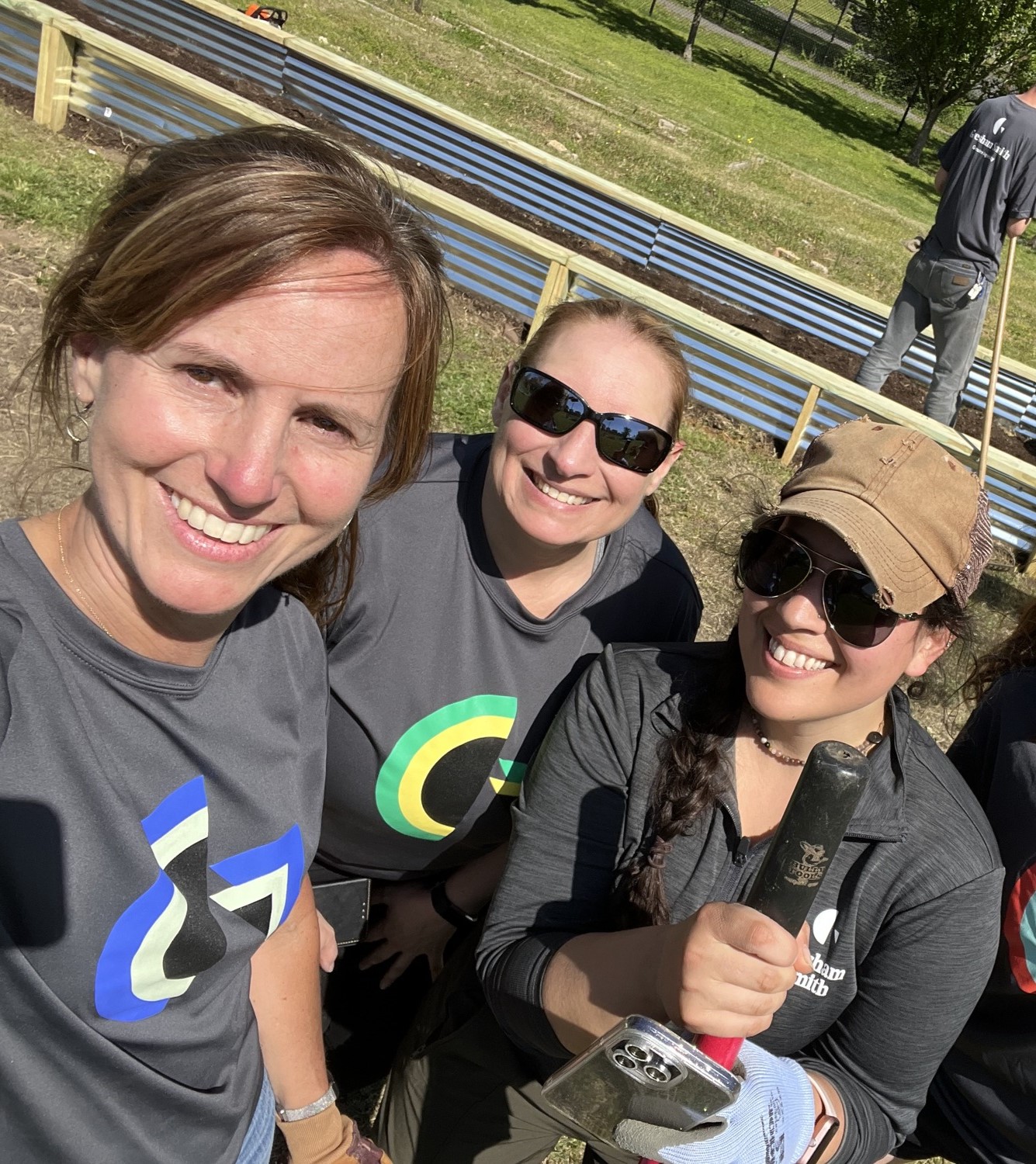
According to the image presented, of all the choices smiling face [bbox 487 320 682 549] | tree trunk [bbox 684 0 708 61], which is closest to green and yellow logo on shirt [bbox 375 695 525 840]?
smiling face [bbox 487 320 682 549]

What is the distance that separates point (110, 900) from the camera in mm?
1513

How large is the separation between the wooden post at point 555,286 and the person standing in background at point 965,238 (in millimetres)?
3032

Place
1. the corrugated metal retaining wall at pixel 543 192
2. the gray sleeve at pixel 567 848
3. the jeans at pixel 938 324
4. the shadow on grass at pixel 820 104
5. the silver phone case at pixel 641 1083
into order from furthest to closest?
the shadow on grass at pixel 820 104 → the corrugated metal retaining wall at pixel 543 192 → the jeans at pixel 938 324 → the gray sleeve at pixel 567 848 → the silver phone case at pixel 641 1083

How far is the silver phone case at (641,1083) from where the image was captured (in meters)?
1.54

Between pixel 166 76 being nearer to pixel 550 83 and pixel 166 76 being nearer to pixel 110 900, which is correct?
pixel 110 900

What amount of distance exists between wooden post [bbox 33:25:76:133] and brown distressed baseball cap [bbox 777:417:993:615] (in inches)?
376

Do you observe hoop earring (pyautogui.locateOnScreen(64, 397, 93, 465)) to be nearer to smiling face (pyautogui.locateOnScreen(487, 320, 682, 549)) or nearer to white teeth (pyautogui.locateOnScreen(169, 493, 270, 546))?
white teeth (pyautogui.locateOnScreen(169, 493, 270, 546))

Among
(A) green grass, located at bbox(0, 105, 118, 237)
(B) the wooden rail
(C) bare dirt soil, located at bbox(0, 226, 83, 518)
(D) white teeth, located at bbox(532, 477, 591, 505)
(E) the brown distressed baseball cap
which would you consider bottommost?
(C) bare dirt soil, located at bbox(0, 226, 83, 518)

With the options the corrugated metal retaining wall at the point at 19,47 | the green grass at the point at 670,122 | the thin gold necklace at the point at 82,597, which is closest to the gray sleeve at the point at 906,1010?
the thin gold necklace at the point at 82,597

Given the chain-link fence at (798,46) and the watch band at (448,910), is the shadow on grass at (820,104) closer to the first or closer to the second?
the chain-link fence at (798,46)

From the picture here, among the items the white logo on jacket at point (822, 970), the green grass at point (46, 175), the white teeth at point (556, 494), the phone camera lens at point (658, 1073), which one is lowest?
the green grass at point (46, 175)

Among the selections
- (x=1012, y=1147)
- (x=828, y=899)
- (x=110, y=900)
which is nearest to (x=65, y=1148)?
(x=110, y=900)

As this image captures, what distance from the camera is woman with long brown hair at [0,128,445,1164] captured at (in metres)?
1.48

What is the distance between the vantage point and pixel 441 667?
8.12 feet
